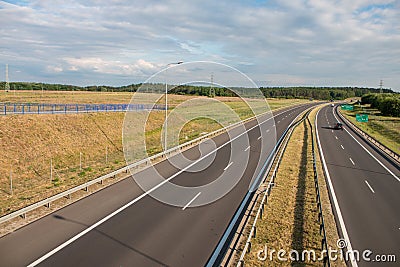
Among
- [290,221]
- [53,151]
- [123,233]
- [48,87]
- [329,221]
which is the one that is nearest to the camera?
[123,233]

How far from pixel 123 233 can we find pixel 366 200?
12.5 meters

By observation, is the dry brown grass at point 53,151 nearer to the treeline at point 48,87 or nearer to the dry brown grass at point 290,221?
the dry brown grass at point 290,221

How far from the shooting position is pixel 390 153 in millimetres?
34844

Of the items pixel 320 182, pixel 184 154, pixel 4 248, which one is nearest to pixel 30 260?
pixel 4 248

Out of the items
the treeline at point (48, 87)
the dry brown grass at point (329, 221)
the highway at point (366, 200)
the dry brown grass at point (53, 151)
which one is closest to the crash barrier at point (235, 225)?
the dry brown grass at point (329, 221)

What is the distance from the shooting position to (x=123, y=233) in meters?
12.7

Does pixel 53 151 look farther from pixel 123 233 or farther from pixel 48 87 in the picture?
pixel 48 87

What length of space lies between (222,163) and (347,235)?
535 inches

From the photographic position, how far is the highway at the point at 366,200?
1232 centimetres

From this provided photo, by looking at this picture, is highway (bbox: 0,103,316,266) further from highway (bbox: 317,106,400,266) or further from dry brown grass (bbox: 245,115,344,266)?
highway (bbox: 317,106,400,266)

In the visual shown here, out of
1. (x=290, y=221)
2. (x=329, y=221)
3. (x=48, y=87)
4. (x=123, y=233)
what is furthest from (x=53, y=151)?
(x=48, y=87)

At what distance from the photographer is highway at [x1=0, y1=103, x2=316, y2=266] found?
1074cm

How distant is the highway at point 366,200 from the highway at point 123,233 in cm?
489

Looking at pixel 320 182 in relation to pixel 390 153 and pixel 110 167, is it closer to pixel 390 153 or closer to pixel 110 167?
pixel 110 167
